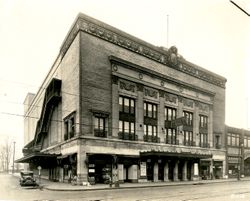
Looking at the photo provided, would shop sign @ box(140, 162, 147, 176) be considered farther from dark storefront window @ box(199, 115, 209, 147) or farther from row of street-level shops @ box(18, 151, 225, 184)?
dark storefront window @ box(199, 115, 209, 147)

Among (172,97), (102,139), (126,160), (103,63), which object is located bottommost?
(126,160)

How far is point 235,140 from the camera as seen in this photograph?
46.3 metres

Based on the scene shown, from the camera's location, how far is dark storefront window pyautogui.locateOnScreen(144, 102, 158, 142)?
3353 centimetres

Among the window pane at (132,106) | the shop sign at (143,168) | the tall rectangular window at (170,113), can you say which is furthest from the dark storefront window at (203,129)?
the window pane at (132,106)

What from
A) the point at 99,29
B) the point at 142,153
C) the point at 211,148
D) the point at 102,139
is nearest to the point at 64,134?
the point at 102,139

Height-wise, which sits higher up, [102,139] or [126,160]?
[102,139]

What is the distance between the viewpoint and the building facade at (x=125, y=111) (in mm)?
28703

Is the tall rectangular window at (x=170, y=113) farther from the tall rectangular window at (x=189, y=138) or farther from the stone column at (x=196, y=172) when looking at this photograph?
the stone column at (x=196, y=172)

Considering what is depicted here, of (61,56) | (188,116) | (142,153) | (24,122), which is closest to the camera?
(142,153)

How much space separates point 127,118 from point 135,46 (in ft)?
23.2

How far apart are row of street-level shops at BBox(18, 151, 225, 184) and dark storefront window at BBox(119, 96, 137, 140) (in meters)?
1.99

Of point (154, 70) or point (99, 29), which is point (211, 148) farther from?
point (99, 29)

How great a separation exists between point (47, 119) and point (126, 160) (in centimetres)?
1466

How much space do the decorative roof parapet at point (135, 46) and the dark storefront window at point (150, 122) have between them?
16.2 feet
